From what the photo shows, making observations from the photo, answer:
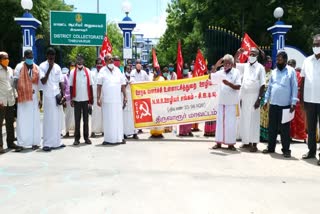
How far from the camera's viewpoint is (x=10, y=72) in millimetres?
8680

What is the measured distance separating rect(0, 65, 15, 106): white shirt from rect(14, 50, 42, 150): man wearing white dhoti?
15 centimetres

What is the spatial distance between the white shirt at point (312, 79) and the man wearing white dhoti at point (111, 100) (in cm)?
409

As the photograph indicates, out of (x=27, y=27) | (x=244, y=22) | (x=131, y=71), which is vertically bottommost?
(x=131, y=71)

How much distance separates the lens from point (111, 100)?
9.47 metres

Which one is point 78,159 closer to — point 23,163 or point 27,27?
point 23,163

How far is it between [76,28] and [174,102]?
10501mm

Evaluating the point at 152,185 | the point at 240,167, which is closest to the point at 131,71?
the point at 240,167

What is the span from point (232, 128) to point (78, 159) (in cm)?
320

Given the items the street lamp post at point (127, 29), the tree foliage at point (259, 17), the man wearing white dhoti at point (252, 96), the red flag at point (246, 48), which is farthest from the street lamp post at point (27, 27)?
the tree foliage at point (259, 17)

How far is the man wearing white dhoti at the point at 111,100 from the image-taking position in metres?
9.45

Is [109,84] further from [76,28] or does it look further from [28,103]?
[76,28]

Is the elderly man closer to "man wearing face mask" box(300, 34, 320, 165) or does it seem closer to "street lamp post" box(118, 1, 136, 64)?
"man wearing face mask" box(300, 34, 320, 165)

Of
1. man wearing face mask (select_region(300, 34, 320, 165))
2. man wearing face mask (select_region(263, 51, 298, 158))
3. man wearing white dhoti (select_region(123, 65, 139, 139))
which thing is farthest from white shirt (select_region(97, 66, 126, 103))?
man wearing face mask (select_region(300, 34, 320, 165))

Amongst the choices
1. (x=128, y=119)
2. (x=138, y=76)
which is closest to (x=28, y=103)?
(x=128, y=119)
